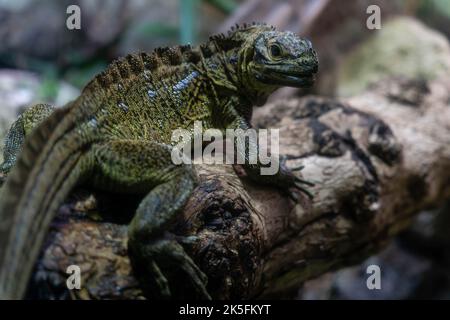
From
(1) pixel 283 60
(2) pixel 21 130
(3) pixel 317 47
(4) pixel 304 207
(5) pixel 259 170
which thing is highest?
(3) pixel 317 47

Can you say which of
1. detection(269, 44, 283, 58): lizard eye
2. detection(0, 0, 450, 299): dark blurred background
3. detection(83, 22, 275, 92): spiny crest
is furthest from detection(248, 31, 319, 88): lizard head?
detection(0, 0, 450, 299): dark blurred background

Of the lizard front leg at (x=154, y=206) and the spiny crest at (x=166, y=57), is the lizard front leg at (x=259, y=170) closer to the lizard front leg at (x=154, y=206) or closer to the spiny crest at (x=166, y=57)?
the spiny crest at (x=166, y=57)

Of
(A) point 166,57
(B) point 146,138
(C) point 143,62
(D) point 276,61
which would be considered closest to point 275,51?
(D) point 276,61

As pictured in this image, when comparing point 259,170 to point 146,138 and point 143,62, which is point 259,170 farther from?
point 143,62

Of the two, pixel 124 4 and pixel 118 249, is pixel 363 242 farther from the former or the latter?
pixel 124 4

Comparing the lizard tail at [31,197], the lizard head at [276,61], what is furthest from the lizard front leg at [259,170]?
the lizard tail at [31,197]

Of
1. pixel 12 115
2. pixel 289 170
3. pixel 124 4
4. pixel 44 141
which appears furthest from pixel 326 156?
pixel 124 4
